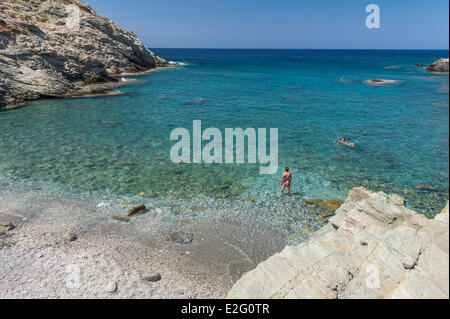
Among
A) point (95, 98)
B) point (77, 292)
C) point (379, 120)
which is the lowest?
point (77, 292)

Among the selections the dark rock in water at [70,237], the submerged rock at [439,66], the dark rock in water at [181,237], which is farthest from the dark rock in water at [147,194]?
the submerged rock at [439,66]

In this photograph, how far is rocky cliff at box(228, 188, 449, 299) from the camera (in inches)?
226

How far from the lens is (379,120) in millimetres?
31906

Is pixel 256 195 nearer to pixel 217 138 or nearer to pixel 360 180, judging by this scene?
pixel 360 180

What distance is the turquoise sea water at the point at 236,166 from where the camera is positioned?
16.1 metres

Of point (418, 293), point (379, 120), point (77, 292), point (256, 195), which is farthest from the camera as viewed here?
point (379, 120)

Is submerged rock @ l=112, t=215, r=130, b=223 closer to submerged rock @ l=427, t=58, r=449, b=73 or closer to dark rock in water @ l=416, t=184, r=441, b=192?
dark rock in water @ l=416, t=184, r=441, b=192

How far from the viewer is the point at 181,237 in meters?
12.1

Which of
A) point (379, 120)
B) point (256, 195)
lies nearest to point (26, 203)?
point (256, 195)

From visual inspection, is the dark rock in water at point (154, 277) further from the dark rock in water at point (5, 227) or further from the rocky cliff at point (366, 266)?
the dark rock in water at point (5, 227)

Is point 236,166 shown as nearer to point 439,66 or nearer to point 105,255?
point 105,255

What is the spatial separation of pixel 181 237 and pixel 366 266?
24.9 ft

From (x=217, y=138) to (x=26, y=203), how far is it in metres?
16.5

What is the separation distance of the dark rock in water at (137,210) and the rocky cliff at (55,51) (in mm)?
31953
